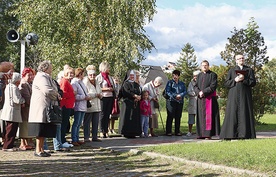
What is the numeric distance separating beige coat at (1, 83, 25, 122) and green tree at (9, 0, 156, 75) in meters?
9.03

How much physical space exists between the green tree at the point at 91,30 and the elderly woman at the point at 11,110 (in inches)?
355

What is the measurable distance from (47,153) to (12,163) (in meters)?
1.00

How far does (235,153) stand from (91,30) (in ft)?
42.8

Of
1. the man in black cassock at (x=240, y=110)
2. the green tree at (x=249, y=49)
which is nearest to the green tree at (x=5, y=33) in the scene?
the green tree at (x=249, y=49)

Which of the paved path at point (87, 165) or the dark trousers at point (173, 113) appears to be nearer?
the paved path at point (87, 165)

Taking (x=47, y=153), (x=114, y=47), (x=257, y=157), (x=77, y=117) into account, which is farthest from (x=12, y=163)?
(x=114, y=47)

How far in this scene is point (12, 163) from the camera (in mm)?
8375

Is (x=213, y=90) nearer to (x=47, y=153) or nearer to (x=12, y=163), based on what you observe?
(x=47, y=153)

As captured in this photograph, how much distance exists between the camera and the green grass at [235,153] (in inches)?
278

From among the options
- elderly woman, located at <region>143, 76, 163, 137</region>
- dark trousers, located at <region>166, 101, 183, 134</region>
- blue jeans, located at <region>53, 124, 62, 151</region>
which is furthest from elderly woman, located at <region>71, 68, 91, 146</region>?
dark trousers, located at <region>166, 101, 183, 134</region>

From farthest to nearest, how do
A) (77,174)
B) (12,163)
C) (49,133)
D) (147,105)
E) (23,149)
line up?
(147,105), (23,149), (49,133), (12,163), (77,174)

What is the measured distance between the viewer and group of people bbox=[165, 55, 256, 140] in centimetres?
1150

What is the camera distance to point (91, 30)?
2019cm

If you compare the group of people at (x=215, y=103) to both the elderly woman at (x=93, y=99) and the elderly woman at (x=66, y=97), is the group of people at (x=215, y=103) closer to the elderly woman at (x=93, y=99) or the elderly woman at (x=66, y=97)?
the elderly woman at (x=93, y=99)
